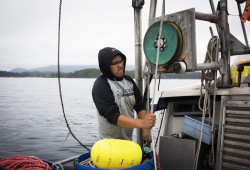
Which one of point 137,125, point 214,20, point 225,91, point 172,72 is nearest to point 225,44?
point 214,20

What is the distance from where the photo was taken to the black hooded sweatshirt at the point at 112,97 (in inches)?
127

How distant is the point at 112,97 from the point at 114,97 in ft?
0.73

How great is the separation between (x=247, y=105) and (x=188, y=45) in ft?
5.31

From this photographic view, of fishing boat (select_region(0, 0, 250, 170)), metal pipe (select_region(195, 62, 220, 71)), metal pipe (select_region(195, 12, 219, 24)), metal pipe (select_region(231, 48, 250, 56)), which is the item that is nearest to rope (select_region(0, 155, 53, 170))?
fishing boat (select_region(0, 0, 250, 170))

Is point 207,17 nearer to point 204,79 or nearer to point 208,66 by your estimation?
point 208,66

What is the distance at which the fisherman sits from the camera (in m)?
3.14

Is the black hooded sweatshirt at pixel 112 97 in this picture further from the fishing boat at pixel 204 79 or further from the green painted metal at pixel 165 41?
the green painted metal at pixel 165 41

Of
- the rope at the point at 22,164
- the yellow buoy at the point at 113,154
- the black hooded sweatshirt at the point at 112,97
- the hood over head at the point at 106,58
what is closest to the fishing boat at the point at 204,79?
the black hooded sweatshirt at the point at 112,97

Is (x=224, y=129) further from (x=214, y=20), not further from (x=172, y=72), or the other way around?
(x=214, y=20)

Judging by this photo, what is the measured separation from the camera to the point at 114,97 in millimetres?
3537

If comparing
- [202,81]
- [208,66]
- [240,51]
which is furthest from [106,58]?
[240,51]

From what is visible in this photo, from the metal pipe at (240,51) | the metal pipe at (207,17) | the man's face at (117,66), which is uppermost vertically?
the metal pipe at (207,17)

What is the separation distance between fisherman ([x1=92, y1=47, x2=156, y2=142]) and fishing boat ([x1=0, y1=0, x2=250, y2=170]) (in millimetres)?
311

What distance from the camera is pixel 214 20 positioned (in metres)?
4.68
